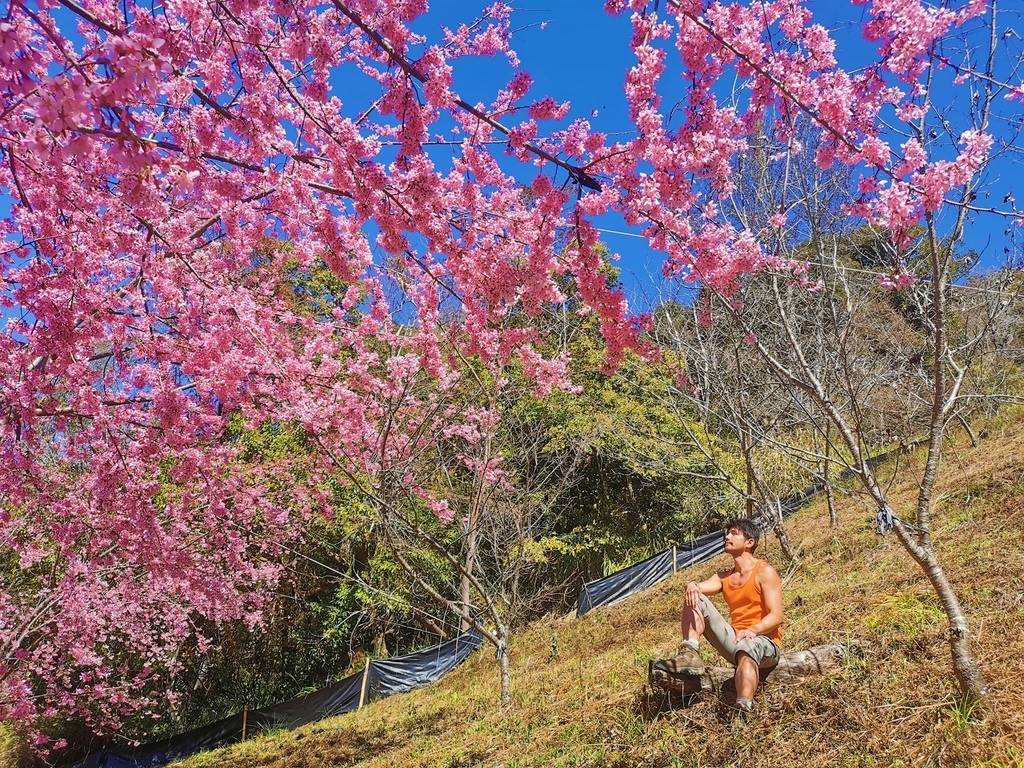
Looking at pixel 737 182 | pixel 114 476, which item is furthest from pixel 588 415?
pixel 114 476

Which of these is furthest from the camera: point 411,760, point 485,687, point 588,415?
point 588,415

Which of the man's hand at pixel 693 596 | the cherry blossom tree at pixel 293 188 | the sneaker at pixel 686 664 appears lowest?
the sneaker at pixel 686 664

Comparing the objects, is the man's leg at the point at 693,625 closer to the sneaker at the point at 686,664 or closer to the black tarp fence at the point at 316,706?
the sneaker at the point at 686,664

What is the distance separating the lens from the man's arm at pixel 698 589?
3.35 m

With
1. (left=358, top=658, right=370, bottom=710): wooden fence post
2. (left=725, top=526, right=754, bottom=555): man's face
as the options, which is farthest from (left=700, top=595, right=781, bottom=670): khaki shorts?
(left=358, top=658, right=370, bottom=710): wooden fence post

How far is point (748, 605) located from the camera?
3.51m

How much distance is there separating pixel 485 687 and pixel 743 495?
3.96 m

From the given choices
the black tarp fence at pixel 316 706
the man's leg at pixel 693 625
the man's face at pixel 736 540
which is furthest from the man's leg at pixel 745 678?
the black tarp fence at pixel 316 706

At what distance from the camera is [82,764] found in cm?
1159

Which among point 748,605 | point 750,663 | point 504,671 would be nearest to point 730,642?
point 750,663

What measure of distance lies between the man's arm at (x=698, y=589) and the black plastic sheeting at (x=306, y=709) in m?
8.04

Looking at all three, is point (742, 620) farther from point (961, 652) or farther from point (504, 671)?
point (504, 671)

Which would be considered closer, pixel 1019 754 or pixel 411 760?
pixel 1019 754

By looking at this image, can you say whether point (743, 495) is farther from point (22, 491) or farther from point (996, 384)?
Result: point (22, 491)
